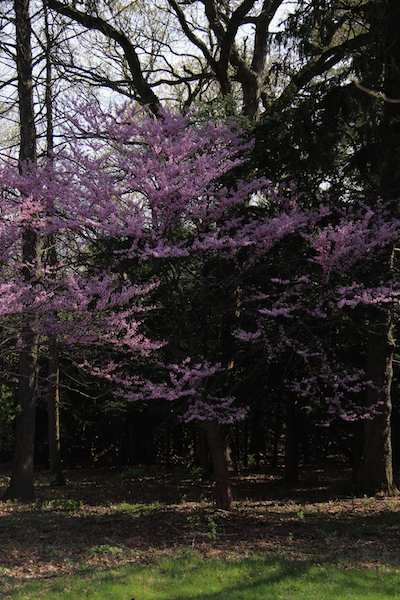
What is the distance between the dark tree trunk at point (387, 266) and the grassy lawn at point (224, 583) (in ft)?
9.77

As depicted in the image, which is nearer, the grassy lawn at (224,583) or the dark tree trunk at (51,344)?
the grassy lawn at (224,583)

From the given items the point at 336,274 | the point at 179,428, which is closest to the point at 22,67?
the point at 336,274

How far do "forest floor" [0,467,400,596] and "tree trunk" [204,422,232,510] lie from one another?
0.14 metres

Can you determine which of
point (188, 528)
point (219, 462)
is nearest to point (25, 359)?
point (219, 462)

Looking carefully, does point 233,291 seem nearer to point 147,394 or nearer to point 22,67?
point 147,394

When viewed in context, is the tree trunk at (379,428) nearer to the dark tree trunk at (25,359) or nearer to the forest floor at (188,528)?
the forest floor at (188,528)

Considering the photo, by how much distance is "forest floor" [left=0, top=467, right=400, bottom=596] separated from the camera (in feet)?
17.0

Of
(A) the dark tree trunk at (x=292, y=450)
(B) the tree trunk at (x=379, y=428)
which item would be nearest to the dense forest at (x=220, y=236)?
(B) the tree trunk at (x=379, y=428)

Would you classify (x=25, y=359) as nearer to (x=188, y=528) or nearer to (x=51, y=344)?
(x=51, y=344)

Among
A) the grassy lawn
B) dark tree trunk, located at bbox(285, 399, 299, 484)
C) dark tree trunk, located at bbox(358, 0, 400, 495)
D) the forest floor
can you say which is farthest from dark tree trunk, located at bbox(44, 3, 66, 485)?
dark tree trunk, located at bbox(285, 399, 299, 484)

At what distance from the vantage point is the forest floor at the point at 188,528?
520 centimetres

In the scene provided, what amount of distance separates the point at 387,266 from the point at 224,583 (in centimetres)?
364

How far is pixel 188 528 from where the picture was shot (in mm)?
6520

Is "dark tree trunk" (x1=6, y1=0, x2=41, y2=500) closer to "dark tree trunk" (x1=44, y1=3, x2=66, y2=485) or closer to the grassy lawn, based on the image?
"dark tree trunk" (x1=44, y1=3, x2=66, y2=485)
